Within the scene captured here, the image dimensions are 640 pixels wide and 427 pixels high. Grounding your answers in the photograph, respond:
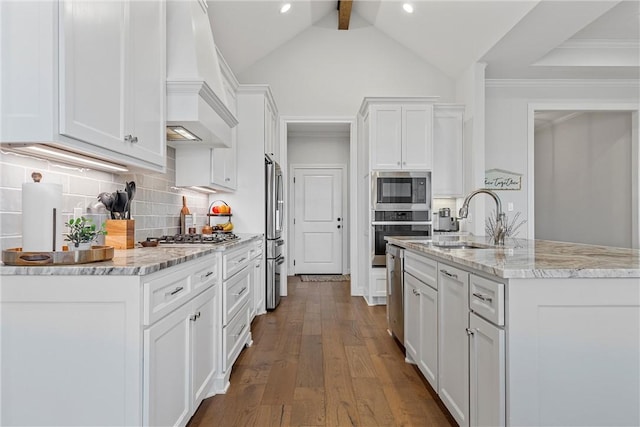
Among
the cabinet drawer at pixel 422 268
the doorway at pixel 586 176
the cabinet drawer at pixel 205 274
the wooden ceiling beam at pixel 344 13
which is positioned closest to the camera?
the cabinet drawer at pixel 205 274

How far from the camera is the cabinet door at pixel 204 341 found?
181 cm

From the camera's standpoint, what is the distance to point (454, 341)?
1774 mm

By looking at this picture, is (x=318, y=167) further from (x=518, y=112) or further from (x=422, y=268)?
(x=422, y=268)

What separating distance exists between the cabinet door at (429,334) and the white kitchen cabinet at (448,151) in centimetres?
261

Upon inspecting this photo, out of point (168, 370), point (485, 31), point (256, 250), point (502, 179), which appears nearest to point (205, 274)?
point (168, 370)

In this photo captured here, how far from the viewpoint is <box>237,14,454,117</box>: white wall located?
17.0ft

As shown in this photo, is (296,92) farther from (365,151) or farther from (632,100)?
(632,100)

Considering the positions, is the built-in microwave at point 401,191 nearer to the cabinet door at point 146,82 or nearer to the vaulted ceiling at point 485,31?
the vaulted ceiling at point 485,31

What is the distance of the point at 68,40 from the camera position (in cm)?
128

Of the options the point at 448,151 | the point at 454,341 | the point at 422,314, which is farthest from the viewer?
the point at 448,151

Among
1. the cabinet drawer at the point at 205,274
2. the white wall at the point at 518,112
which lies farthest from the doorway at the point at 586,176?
the cabinet drawer at the point at 205,274

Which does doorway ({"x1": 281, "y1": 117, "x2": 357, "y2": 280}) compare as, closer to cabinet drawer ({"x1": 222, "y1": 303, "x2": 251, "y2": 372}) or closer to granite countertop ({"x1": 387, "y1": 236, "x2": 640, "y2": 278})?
cabinet drawer ({"x1": 222, "y1": 303, "x2": 251, "y2": 372})

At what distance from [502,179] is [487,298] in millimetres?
3754

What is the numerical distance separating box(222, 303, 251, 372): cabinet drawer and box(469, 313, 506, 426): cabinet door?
144 cm
